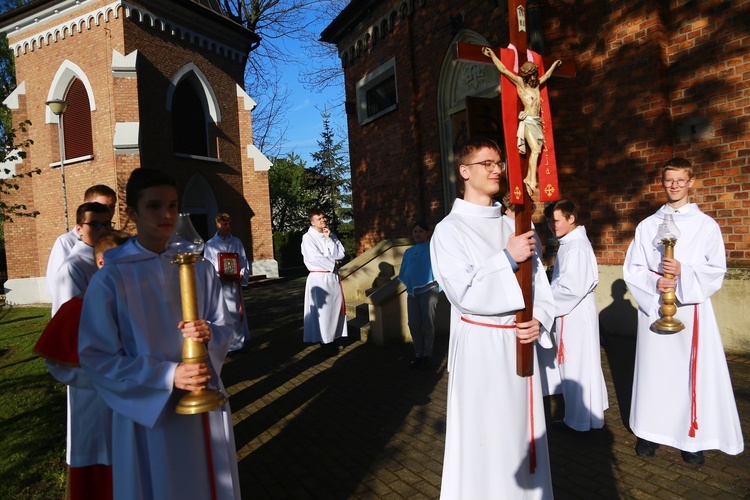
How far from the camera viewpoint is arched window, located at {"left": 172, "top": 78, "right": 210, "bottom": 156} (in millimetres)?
18469

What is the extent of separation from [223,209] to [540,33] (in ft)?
47.9

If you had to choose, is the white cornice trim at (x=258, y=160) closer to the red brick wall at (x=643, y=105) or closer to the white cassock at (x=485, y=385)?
the red brick wall at (x=643, y=105)

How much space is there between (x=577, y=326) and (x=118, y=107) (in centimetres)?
1636

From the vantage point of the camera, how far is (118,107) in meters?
16.4

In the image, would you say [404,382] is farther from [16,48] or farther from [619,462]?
[16,48]

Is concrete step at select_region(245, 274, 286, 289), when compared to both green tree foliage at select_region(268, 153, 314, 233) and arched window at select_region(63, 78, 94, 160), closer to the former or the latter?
arched window at select_region(63, 78, 94, 160)

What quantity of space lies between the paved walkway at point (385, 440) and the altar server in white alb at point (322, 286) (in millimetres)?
A: 889

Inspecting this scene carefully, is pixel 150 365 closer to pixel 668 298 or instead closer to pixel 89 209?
pixel 89 209

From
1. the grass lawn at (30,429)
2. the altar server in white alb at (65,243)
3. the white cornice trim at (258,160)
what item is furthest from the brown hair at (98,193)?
the white cornice trim at (258,160)

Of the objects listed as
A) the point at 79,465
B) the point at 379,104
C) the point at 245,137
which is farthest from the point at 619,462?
the point at 245,137

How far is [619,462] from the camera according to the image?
390cm

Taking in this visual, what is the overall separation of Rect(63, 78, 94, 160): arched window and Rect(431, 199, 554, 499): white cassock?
18.2m

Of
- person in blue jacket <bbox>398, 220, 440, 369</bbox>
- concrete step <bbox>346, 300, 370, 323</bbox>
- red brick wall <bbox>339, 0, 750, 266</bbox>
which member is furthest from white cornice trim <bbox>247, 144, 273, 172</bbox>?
person in blue jacket <bbox>398, 220, 440, 369</bbox>

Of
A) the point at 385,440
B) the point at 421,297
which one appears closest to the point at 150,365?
the point at 385,440
